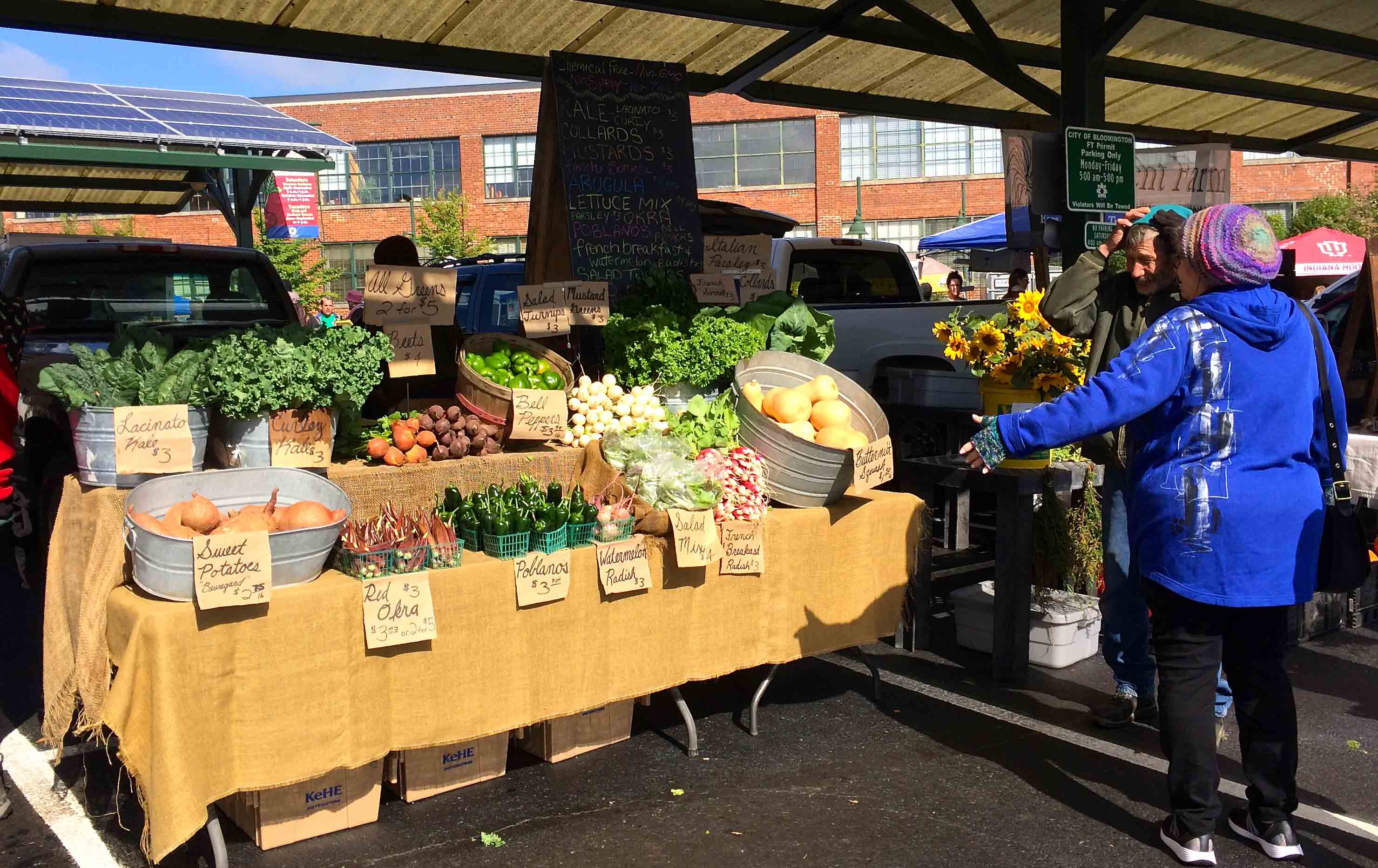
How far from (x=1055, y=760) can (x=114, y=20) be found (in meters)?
5.38

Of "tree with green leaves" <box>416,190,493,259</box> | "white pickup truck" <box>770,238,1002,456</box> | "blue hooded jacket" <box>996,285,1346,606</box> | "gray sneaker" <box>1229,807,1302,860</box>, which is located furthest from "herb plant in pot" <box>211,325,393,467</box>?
"tree with green leaves" <box>416,190,493,259</box>

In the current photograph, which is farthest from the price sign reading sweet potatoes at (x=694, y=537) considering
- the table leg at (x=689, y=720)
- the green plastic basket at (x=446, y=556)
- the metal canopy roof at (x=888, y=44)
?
the metal canopy roof at (x=888, y=44)

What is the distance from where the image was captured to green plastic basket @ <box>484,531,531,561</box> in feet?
12.1

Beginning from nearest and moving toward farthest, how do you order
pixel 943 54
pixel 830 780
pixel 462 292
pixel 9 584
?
pixel 830 780 → pixel 9 584 → pixel 943 54 → pixel 462 292

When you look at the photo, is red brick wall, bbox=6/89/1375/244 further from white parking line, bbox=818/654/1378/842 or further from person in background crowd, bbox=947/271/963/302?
white parking line, bbox=818/654/1378/842

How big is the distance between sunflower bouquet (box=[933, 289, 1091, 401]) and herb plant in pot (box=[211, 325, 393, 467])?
270cm

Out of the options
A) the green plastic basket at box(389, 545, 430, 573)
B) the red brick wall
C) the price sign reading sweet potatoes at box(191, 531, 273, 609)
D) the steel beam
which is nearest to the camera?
the price sign reading sweet potatoes at box(191, 531, 273, 609)

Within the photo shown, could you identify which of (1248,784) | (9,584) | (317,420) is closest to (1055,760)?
(1248,784)

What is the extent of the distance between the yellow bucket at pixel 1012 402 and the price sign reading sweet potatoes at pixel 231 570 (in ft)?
10.3

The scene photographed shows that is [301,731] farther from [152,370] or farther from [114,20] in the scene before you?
[114,20]

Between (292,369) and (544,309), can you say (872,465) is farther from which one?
(292,369)

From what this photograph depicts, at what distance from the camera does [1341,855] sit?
351 cm

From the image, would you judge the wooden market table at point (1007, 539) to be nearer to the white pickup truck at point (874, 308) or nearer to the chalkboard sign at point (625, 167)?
the chalkboard sign at point (625, 167)

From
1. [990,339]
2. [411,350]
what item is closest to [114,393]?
[411,350]
